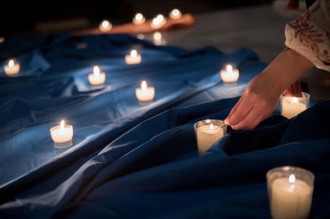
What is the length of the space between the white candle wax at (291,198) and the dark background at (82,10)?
5.49 meters

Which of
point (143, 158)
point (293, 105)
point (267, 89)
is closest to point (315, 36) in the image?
point (267, 89)

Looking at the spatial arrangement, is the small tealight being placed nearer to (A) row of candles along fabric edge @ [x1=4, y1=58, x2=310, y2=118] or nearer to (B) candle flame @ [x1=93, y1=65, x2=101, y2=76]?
(A) row of candles along fabric edge @ [x1=4, y1=58, x2=310, y2=118]

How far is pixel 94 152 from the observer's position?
1843 mm

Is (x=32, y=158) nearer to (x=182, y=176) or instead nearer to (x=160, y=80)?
(x=182, y=176)

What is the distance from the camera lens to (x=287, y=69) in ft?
5.35

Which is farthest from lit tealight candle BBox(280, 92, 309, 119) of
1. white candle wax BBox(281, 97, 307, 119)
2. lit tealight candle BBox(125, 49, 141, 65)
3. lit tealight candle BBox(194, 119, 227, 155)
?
lit tealight candle BBox(125, 49, 141, 65)

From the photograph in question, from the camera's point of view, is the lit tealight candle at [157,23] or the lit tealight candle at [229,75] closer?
the lit tealight candle at [229,75]

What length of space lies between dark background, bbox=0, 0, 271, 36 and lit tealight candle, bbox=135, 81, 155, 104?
13.6 ft

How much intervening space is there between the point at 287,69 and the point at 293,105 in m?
0.44

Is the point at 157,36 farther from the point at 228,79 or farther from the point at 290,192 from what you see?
the point at 290,192

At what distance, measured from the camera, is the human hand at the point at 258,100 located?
159 cm

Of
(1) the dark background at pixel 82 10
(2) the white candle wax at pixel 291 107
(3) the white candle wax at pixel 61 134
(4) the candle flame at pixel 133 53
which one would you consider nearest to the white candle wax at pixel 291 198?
(2) the white candle wax at pixel 291 107

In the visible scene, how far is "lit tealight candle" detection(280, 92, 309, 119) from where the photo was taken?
201 centimetres

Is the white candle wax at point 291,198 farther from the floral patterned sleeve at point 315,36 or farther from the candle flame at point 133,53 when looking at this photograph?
the candle flame at point 133,53
